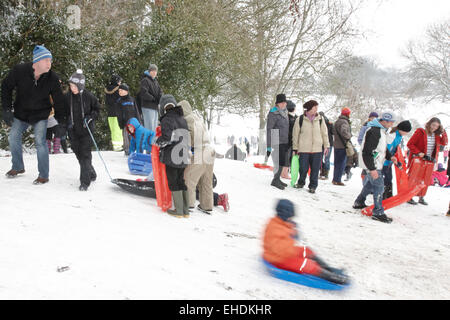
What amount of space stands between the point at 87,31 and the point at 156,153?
7.09 m

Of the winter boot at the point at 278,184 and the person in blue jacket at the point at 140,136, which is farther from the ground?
the person in blue jacket at the point at 140,136

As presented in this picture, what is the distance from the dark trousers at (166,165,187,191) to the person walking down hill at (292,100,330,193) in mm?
3774

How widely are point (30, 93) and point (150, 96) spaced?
10.7ft

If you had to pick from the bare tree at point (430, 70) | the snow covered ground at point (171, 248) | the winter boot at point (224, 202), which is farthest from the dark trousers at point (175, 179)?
the bare tree at point (430, 70)

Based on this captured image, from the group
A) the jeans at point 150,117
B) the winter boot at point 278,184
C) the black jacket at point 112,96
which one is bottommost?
the winter boot at point 278,184

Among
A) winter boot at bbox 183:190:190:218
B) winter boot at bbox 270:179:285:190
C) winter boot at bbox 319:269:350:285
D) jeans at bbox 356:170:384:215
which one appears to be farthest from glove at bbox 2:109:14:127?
jeans at bbox 356:170:384:215

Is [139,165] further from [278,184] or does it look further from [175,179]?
[278,184]

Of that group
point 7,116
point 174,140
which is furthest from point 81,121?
point 174,140

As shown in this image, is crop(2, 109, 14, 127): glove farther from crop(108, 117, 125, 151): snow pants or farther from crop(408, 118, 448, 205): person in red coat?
crop(408, 118, 448, 205): person in red coat

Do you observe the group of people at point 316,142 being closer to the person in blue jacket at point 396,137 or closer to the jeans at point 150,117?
the person in blue jacket at point 396,137

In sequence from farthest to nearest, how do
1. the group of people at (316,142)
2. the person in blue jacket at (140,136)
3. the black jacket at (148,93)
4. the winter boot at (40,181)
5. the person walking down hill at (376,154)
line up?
the black jacket at (148,93) → the person in blue jacket at (140,136) → the group of people at (316,142) → the person walking down hill at (376,154) → the winter boot at (40,181)

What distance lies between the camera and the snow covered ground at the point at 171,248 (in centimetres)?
266

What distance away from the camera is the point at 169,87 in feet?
37.8
